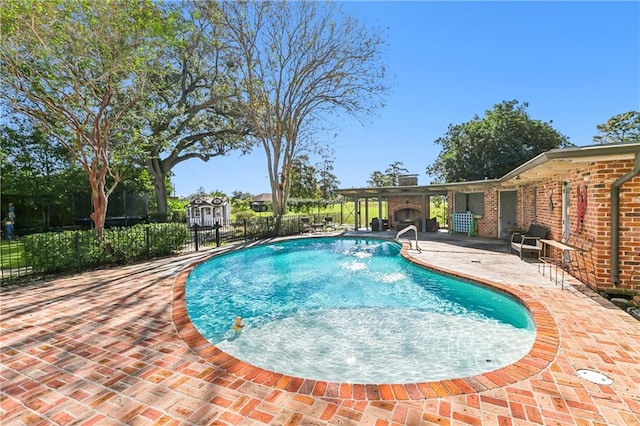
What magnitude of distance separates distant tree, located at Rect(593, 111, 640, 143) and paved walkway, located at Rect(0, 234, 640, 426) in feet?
86.0

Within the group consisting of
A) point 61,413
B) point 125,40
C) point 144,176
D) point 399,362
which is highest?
point 125,40

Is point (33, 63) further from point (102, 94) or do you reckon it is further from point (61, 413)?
point (61, 413)

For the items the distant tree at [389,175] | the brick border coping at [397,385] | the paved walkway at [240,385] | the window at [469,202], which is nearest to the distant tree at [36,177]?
the paved walkway at [240,385]

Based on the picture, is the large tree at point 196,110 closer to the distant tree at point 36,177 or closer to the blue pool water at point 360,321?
the distant tree at point 36,177

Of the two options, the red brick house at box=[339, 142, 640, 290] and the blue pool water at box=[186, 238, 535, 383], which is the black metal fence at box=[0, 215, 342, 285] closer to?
the blue pool water at box=[186, 238, 535, 383]

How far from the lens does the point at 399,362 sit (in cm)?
354

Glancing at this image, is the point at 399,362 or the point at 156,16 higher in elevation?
the point at 156,16

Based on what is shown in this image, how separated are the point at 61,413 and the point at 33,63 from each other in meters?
9.14

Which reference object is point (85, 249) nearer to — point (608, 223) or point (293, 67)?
point (608, 223)

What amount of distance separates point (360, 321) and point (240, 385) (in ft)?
8.95

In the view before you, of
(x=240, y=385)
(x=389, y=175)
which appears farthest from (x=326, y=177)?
(x=240, y=385)

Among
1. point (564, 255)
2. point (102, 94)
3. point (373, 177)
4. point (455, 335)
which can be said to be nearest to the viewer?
point (455, 335)

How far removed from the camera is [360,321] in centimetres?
487

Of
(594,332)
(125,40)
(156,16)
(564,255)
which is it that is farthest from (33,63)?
(564,255)
